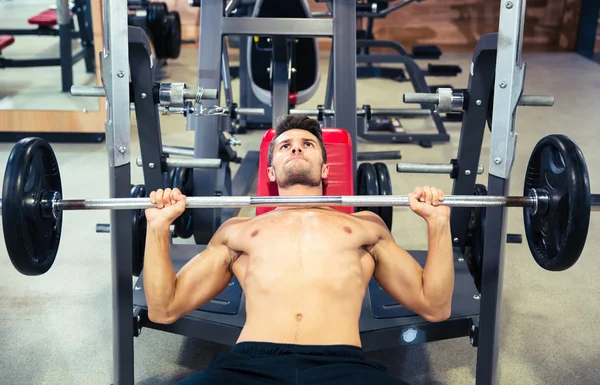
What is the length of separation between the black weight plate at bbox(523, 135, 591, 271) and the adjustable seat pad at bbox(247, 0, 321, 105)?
156 centimetres

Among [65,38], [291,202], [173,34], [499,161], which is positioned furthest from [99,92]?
[173,34]

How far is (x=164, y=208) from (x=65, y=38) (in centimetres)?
332

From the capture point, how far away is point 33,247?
1941 mm

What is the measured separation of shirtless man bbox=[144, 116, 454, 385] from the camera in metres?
1.81

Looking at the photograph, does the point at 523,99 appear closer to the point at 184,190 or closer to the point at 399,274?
the point at 399,274


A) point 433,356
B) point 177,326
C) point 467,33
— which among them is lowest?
point 433,356

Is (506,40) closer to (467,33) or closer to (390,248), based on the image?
(390,248)

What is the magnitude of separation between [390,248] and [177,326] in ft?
2.26

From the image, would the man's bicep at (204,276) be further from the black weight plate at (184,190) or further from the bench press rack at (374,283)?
the black weight plate at (184,190)

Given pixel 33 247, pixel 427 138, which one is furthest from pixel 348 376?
pixel 427 138

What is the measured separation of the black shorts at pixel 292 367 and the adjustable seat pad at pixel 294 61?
1781 millimetres

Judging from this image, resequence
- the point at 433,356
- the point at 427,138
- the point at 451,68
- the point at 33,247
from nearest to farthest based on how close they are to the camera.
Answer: the point at 33,247
the point at 433,356
the point at 427,138
the point at 451,68

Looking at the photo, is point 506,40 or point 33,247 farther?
point 506,40

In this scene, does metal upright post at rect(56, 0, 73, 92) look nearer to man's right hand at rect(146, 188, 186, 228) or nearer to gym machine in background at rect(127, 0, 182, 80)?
gym machine in background at rect(127, 0, 182, 80)
